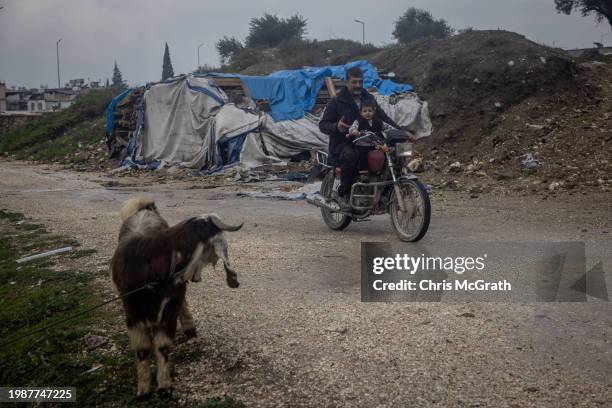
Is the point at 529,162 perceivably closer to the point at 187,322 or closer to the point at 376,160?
the point at 376,160

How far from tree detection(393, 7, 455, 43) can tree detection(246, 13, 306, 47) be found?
8.55 m

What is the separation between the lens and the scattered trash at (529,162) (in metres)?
13.9

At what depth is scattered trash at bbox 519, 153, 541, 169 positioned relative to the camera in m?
13.9

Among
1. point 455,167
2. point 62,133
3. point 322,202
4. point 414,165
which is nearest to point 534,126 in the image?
point 455,167

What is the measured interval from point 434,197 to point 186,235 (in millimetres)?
9338

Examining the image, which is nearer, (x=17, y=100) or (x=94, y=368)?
(x=94, y=368)

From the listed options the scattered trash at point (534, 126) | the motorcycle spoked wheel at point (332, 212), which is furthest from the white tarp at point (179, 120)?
the motorcycle spoked wheel at point (332, 212)

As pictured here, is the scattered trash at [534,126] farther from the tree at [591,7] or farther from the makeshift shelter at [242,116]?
the tree at [591,7]

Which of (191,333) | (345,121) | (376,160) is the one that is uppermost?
(345,121)

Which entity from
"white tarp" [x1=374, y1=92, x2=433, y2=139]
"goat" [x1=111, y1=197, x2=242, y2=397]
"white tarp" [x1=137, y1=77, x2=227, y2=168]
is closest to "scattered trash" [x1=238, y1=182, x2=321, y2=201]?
"white tarp" [x1=374, y1=92, x2=433, y2=139]

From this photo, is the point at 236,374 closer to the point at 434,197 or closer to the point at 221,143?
the point at 434,197

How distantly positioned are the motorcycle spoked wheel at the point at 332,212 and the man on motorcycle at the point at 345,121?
1.01 feet

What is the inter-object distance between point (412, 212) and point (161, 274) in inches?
176

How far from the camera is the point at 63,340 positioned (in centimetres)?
449
